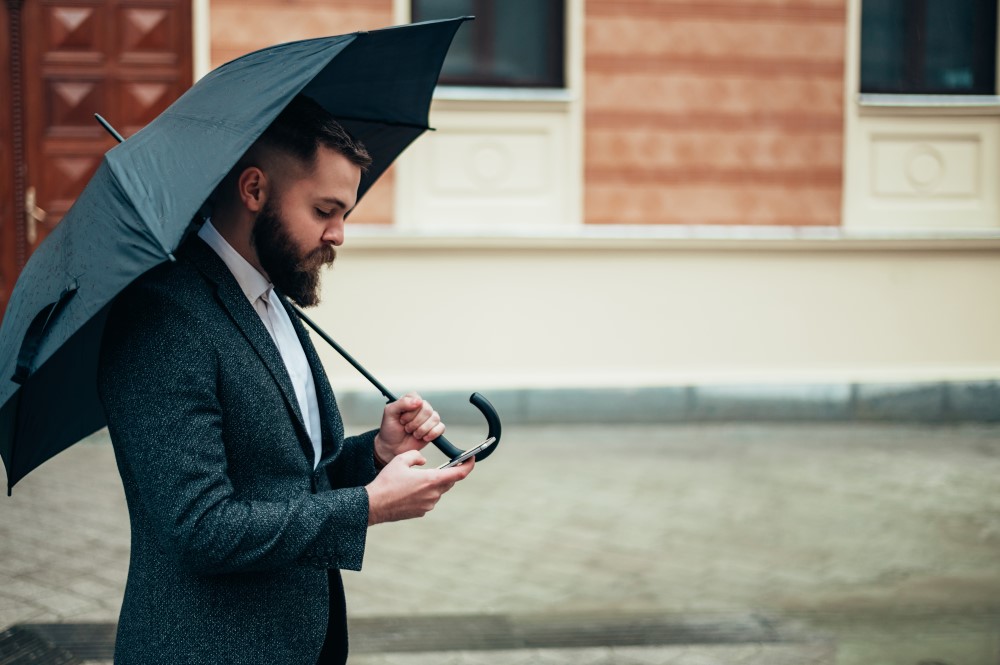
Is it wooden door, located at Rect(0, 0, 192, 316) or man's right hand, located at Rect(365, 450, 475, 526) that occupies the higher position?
wooden door, located at Rect(0, 0, 192, 316)

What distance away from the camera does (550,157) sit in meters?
8.73

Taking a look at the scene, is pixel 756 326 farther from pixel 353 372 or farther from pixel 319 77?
pixel 319 77

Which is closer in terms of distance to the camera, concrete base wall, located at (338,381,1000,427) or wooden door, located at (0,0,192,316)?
wooden door, located at (0,0,192,316)

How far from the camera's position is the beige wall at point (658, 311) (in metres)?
8.55

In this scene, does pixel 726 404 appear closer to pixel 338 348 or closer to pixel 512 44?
pixel 512 44

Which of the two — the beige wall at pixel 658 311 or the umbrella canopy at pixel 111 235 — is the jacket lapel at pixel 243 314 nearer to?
the umbrella canopy at pixel 111 235

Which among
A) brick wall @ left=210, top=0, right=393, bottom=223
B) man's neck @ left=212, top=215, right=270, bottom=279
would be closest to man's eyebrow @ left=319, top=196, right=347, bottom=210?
man's neck @ left=212, top=215, right=270, bottom=279

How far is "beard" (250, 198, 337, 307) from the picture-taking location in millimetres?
1869

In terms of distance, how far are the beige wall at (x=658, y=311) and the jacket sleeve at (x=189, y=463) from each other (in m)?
6.67

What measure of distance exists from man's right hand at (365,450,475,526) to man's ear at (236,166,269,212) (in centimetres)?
50

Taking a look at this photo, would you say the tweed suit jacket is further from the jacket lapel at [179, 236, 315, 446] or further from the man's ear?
the man's ear

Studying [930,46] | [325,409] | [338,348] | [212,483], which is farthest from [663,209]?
[212,483]

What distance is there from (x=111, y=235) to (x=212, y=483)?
44 centimetres

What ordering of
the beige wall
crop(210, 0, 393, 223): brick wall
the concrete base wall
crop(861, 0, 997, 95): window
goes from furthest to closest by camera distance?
crop(861, 0, 997, 95): window → the beige wall → the concrete base wall → crop(210, 0, 393, 223): brick wall
